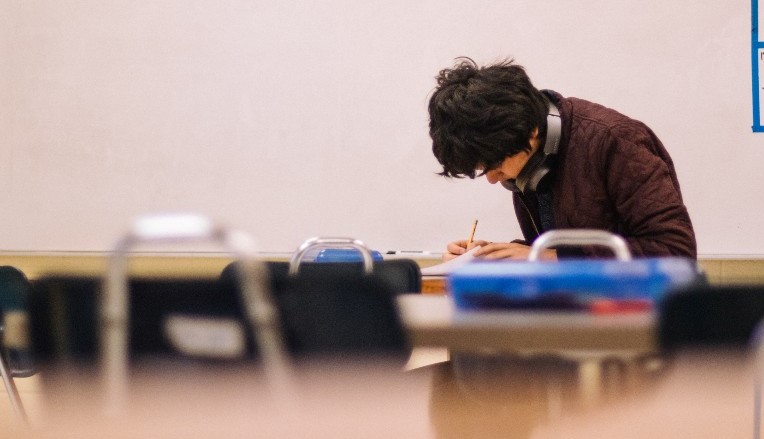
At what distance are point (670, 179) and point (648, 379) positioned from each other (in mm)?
938

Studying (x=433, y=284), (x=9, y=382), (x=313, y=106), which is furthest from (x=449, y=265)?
(x=313, y=106)

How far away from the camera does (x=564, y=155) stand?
6.14 ft

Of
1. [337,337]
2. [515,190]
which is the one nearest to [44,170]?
[515,190]

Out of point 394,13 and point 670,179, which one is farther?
point 394,13

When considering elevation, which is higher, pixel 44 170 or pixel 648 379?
pixel 44 170

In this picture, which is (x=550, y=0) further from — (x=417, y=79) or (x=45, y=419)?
(x=45, y=419)

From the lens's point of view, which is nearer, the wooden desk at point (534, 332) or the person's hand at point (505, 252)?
the wooden desk at point (534, 332)

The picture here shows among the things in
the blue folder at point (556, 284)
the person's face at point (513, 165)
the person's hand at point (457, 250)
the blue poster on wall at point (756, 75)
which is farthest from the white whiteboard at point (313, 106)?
the blue folder at point (556, 284)

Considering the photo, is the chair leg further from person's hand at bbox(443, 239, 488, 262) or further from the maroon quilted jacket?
the maroon quilted jacket

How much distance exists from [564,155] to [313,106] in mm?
1383

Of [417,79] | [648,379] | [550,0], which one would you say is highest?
[550,0]

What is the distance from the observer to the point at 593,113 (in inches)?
73.9

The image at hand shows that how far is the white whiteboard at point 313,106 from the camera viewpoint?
2.83 m

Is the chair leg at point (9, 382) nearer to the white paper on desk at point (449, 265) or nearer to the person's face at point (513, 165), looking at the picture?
the white paper on desk at point (449, 265)
